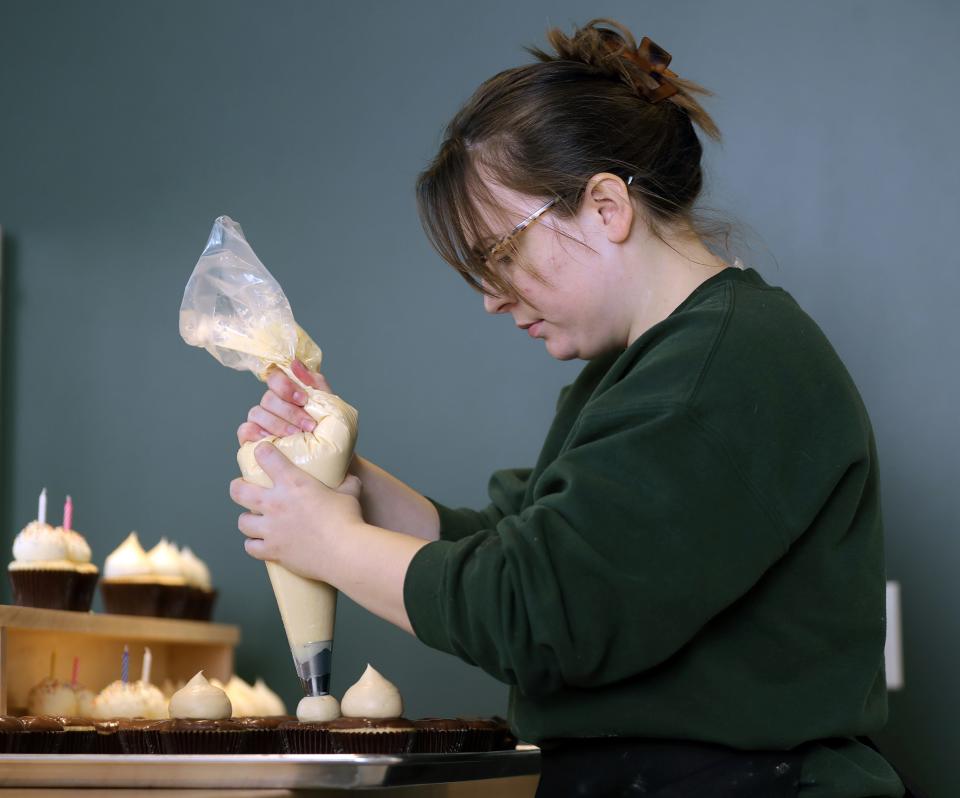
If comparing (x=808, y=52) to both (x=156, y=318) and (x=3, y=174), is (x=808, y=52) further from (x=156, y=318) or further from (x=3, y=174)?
(x=3, y=174)

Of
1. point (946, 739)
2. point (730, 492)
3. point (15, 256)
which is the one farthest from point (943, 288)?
point (15, 256)

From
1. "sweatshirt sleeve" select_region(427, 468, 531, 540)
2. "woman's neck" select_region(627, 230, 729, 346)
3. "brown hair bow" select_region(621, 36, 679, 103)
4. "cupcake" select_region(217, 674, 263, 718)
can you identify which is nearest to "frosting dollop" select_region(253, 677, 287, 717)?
"cupcake" select_region(217, 674, 263, 718)

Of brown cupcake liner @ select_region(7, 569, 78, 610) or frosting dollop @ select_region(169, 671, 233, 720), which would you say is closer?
frosting dollop @ select_region(169, 671, 233, 720)

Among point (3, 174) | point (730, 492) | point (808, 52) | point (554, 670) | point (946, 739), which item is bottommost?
point (946, 739)

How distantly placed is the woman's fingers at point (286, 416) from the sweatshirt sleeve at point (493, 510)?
0.98 ft

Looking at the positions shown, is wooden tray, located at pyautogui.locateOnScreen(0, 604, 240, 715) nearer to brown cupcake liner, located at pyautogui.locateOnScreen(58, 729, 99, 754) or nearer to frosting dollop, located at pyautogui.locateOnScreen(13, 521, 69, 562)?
frosting dollop, located at pyautogui.locateOnScreen(13, 521, 69, 562)

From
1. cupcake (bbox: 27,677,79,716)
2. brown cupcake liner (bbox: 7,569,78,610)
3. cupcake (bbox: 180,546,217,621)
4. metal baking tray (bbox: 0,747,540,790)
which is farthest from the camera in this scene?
cupcake (bbox: 180,546,217,621)

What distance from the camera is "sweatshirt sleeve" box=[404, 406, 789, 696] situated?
85 centimetres

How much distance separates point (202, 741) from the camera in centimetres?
86

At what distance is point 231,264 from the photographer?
1.12m

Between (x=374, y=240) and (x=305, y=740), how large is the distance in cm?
154

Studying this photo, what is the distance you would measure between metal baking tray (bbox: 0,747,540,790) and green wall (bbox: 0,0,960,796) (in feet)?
4.41

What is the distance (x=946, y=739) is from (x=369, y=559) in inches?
50.9

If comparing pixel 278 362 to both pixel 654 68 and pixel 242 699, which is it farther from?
pixel 242 699
